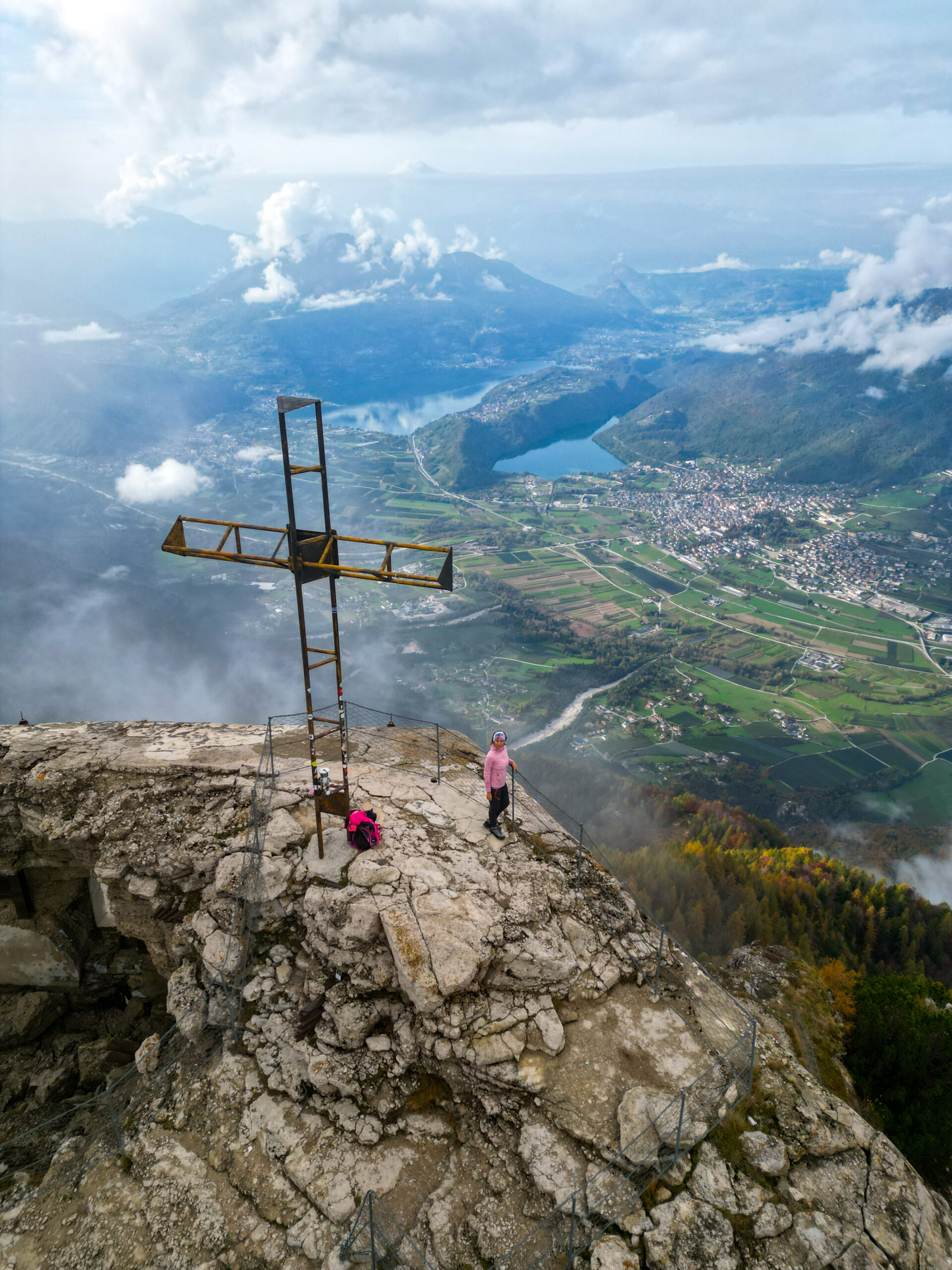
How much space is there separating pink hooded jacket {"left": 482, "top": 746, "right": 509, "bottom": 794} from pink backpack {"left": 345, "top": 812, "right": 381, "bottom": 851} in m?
2.91

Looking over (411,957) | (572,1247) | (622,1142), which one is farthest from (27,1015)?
(622,1142)

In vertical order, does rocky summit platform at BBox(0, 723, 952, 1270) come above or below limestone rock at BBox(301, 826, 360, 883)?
below

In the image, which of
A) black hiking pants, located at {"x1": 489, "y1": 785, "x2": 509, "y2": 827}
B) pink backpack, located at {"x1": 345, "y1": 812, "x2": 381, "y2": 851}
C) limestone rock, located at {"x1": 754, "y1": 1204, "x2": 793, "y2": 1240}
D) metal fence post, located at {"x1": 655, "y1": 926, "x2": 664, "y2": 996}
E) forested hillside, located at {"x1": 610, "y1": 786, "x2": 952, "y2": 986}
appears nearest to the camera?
limestone rock, located at {"x1": 754, "y1": 1204, "x2": 793, "y2": 1240}

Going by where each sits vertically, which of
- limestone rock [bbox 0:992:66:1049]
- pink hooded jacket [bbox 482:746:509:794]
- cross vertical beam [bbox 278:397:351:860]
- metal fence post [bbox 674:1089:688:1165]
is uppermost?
cross vertical beam [bbox 278:397:351:860]

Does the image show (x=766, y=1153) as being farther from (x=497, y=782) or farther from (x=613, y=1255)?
(x=497, y=782)

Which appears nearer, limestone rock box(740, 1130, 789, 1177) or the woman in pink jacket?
limestone rock box(740, 1130, 789, 1177)

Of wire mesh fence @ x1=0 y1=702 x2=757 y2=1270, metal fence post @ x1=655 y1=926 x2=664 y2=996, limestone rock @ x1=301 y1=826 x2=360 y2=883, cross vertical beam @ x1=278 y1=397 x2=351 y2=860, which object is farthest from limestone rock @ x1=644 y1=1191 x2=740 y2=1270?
cross vertical beam @ x1=278 y1=397 x2=351 y2=860

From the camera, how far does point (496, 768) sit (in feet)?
47.2

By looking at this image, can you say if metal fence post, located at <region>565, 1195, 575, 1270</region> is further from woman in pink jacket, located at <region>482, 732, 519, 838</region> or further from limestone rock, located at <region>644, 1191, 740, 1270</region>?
woman in pink jacket, located at <region>482, 732, 519, 838</region>

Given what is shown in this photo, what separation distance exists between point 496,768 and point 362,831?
3463 mm

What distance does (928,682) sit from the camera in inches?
4385

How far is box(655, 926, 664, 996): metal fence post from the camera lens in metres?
12.3

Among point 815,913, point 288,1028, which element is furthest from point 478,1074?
point 815,913

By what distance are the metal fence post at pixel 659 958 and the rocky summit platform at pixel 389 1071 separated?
206 mm
